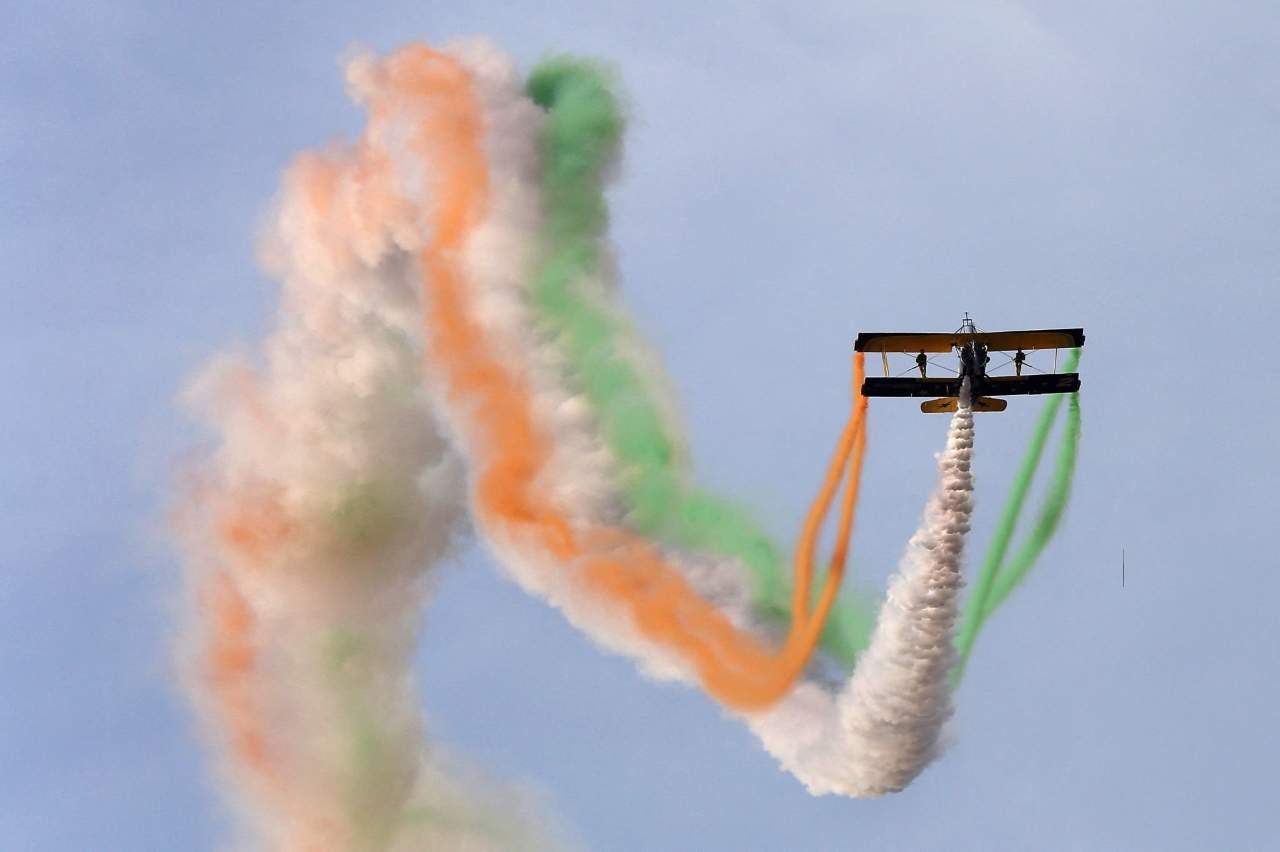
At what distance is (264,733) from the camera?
6550 cm

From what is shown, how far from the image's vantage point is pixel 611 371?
61562 mm

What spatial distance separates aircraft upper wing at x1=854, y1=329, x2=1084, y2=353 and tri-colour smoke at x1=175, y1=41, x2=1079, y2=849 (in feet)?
4.02

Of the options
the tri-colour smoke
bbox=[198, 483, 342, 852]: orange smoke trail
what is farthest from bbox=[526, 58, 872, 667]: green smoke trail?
bbox=[198, 483, 342, 852]: orange smoke trail

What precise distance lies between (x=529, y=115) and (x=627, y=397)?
6.97 metres

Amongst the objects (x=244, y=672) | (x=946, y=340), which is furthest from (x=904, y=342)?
(x=244, y=672)

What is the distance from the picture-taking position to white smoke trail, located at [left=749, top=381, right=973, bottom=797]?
58625 mm

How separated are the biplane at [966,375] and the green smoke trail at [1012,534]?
4.15ft

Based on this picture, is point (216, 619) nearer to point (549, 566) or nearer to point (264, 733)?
point (264, 733)

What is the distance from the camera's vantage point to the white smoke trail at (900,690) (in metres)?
58.6

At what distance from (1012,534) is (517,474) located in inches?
440

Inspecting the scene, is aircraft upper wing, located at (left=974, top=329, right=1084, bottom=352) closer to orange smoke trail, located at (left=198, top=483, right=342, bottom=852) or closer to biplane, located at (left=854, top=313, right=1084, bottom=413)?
biplane, located at (left=854, top=313, right=1084, bottom=413)

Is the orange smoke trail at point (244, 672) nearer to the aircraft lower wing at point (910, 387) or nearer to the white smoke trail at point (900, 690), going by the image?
the white smoke trail at point (900, 690)

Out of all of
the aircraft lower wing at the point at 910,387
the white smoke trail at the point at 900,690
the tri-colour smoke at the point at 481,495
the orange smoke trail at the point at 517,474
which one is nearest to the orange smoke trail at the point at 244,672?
the tri-colour smoke at the point at 481,495

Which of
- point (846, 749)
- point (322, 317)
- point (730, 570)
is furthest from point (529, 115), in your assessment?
point (846, 749)
